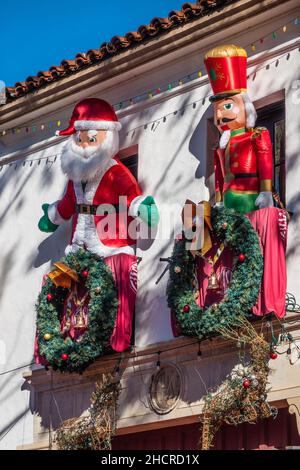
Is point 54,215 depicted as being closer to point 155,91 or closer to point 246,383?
point 155,91

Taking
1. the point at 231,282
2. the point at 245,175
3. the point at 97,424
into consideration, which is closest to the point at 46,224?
the point at 97,424

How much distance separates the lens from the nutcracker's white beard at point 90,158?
814 inches

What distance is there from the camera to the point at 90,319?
19734 millimetres

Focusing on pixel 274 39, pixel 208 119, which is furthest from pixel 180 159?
pixel 274 39

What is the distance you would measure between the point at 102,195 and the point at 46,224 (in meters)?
1.26

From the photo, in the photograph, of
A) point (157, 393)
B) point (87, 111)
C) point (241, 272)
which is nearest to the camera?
point (241, 272)

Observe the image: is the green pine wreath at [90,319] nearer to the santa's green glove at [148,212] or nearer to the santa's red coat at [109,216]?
the santa's red coat at [109,216]

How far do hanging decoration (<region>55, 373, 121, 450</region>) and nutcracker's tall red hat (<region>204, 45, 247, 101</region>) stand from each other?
3.83 meters

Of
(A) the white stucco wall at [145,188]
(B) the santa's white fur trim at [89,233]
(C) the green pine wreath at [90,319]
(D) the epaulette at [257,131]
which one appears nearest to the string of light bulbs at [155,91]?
(A) the white stucco wall at [145,188]

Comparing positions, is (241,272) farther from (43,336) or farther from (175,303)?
(43,336)

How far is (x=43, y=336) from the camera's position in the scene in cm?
2027

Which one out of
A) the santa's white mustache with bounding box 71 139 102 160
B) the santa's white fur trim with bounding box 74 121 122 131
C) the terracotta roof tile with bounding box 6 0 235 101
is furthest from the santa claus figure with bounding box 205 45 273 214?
the santa's white mustache with bounding box 71 139 102 160

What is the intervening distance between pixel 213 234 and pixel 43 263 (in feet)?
12.5

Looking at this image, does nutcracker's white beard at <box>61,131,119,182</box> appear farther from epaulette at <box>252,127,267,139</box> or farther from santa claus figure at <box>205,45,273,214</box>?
epaulette at <box>252,127,267,139</box>
